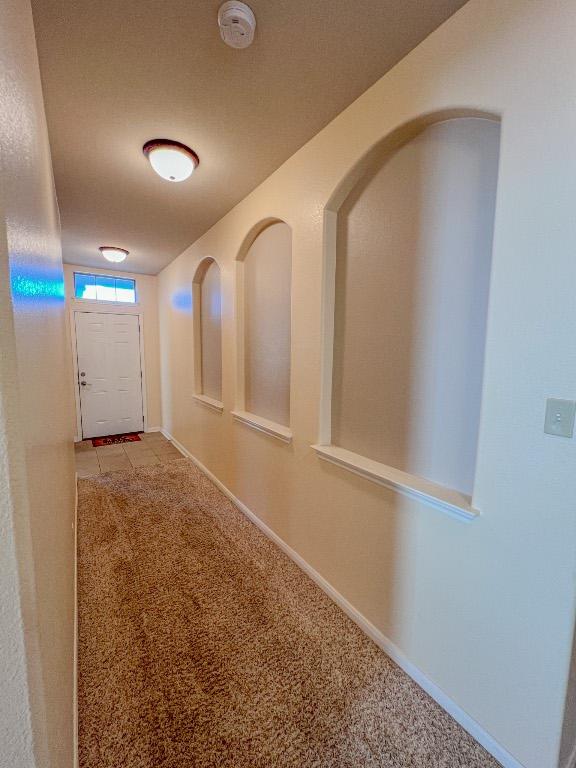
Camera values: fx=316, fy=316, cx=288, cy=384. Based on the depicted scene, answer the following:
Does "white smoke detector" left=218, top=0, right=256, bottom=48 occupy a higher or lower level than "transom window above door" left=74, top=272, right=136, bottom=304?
higher

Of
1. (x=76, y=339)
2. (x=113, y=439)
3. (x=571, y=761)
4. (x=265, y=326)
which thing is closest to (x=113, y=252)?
(x=76, y=339)

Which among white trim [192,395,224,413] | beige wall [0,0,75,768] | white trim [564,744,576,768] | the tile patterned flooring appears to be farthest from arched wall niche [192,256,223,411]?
white trim [564,744,576,768]

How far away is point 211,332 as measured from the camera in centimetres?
350

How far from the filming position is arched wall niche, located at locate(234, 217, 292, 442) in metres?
2.27

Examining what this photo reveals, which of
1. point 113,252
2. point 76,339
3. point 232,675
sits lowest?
point 232,675

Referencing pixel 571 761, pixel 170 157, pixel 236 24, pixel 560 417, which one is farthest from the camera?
pixel 170 157

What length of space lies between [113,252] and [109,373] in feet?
6.53

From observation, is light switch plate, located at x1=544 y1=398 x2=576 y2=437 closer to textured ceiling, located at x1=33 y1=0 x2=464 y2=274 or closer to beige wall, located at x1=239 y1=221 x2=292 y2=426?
textured ceiling, located at x1=33 y1=0 x2=464 y2=274

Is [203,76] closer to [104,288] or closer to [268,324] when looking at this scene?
[268,324]

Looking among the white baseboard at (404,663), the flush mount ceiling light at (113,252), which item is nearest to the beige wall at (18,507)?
the white baseboard at (404,663)

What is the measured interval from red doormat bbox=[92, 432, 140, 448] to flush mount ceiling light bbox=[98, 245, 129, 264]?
8.53ft

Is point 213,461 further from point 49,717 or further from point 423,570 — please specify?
point 49,717

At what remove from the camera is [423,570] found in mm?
1345

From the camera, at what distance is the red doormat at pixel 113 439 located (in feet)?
15.4
